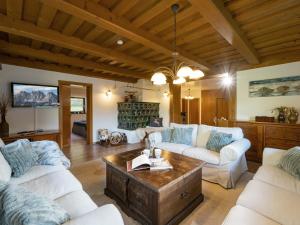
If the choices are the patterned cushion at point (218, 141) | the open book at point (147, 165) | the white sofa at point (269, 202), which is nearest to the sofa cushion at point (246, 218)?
the white sofa at point (269, 202)

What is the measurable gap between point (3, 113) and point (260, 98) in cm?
597

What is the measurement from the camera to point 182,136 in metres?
3.41

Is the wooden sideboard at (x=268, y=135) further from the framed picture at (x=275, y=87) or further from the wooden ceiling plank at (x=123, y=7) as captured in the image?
the wooden ceiling plank at (x=123, y=7)

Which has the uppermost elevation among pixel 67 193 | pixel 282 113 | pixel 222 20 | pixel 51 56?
pixel 51 56

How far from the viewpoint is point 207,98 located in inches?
279

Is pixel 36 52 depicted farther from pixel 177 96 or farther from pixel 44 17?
pixel 177 96

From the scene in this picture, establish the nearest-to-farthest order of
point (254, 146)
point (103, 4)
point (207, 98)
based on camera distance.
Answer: point (103, 4)
point (254, 146)
point (207, 98)

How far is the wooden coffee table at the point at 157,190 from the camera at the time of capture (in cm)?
161

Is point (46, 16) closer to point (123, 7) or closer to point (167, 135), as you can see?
point (123, 7)

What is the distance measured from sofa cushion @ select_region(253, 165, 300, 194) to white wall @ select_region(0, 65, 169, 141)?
4.40m

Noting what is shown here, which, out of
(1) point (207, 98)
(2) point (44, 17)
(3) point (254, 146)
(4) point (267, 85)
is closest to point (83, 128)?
(2) point (44, 17)

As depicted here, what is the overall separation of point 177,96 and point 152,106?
3.67 feet

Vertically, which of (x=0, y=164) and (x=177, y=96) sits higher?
(x=177, y=96)

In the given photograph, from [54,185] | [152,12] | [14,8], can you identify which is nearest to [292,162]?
[152,12]
